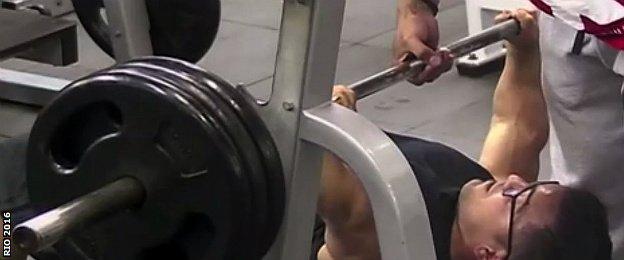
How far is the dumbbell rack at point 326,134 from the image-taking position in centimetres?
96

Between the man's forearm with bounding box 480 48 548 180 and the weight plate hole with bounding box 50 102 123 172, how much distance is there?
80 cm

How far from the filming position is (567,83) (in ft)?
5.33

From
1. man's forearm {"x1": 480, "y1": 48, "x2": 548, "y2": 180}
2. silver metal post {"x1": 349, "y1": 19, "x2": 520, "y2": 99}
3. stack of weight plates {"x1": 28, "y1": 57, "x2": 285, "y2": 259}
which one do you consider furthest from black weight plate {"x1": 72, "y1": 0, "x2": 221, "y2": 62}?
man's forearm {"x1": 480, "y1": 48, "x2": 548, "y2": 180}

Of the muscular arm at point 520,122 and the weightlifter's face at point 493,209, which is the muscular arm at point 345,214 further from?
the muscular arm at point 520,122

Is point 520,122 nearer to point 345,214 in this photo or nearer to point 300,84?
point 345,214

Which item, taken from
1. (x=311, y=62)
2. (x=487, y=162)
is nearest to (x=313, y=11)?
(x=311, y=62)

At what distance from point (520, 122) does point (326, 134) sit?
2.47 ft

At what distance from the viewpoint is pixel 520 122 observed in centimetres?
168

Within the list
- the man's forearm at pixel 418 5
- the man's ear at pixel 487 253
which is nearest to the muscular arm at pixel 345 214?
the man's ear at pixel 487 253

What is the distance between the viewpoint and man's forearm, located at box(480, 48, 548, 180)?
5.47 feet

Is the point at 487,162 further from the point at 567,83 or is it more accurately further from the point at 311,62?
the point at 311,62

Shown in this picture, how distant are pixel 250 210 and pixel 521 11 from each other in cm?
78

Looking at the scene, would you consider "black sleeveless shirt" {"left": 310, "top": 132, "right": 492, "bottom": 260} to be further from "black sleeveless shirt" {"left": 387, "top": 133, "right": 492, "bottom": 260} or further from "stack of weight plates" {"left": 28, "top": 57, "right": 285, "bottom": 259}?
"stack of weight plates" {"left": 28, "top": 57, "right": 285, "bottom": 259}

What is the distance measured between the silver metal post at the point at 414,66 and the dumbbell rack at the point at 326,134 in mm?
Result: 282
